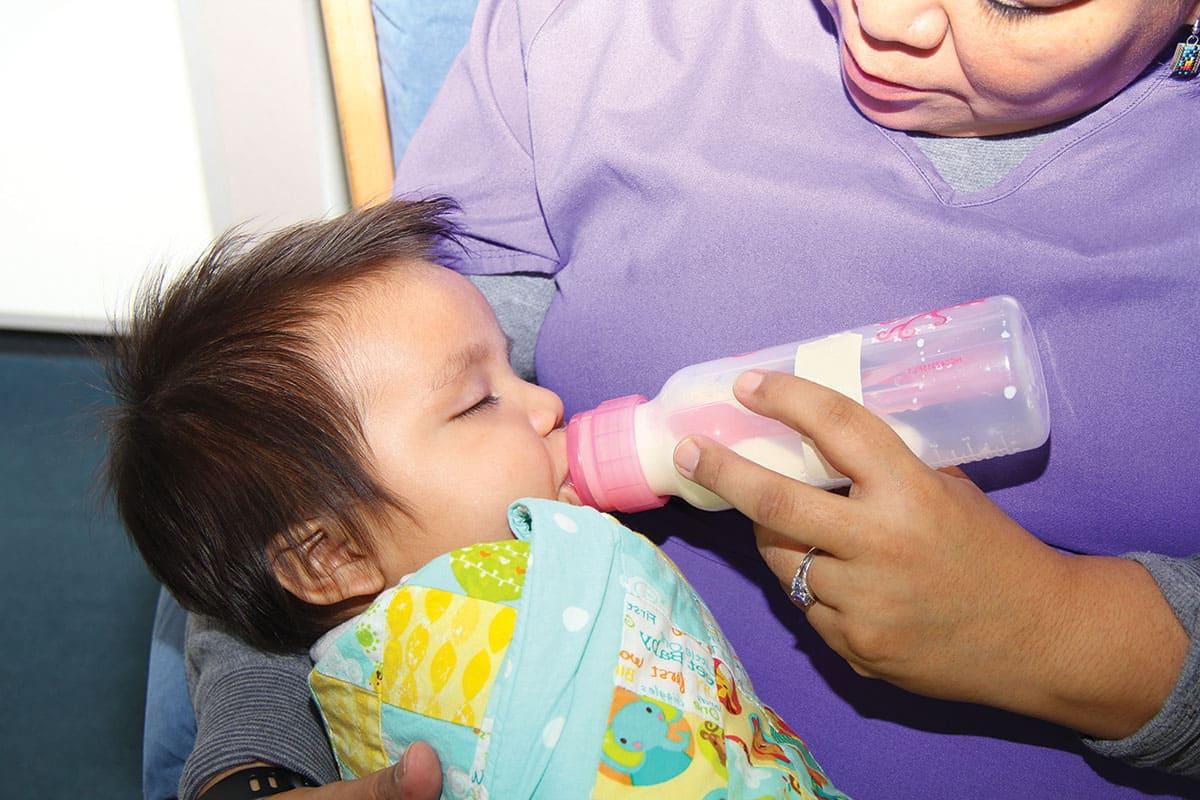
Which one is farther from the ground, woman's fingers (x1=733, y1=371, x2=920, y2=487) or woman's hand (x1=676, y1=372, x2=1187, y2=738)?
woman's fingers (x1=733, y1=371, x2=920, y2=487)

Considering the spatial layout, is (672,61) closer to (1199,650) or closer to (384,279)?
(384,279)

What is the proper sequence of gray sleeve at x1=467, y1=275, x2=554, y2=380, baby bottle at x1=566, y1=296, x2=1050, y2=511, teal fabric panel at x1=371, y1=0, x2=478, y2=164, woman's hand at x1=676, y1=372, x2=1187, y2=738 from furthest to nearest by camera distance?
teal fabric panel at x1=371, y1=0, x2=478, y2=164
gray sleeve at x1=467, y1=275, x2=554, y2=380
baby bottle at x1=566, y1=296, x2=1050, y2=511
woman's hand at x1=676, y1=372, x2=1187, y2=738

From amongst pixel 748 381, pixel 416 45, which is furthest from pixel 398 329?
pixel 416 45

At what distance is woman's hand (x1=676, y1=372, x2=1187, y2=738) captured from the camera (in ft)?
2.89

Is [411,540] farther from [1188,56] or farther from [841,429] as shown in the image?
[1188,56]

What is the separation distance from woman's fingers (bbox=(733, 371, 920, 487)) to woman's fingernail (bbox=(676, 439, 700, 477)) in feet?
0.34

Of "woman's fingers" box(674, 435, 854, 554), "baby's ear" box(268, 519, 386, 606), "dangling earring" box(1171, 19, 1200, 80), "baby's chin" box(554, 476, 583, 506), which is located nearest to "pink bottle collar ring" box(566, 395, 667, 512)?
"baby's chin" box(554, 476, 583, 506)

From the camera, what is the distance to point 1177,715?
938 millimetres

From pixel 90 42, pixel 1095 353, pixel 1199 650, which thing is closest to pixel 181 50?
pixel 90 42

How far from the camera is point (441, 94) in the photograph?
1447 millimetres

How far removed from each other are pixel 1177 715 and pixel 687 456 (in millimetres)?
526

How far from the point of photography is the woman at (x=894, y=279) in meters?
0.92

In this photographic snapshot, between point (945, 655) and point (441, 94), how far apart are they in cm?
103

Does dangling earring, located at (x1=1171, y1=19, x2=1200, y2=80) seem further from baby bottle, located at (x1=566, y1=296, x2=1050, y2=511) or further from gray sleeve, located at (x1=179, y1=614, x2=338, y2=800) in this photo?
gray sleeve, located at (x1=179, y1=614, x2=338, y2=800)
